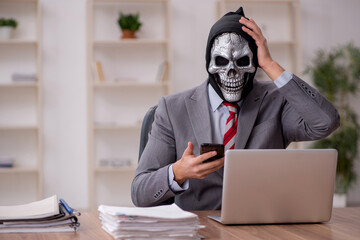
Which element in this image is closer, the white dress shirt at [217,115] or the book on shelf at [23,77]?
the white dress shirt at [217,115]

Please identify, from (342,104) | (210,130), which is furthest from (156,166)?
(342,104)

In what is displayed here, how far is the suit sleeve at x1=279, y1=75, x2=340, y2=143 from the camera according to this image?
6.22ft

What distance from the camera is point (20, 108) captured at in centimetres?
534

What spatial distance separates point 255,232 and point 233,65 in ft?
2.63

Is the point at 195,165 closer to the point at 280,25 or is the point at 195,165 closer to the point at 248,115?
the point at 248,115

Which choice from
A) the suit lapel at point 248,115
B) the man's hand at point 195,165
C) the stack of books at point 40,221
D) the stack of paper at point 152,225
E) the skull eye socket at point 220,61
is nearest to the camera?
the stack of paper at point 152,225

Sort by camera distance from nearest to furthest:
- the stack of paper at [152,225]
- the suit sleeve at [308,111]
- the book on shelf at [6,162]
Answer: the stack of paper at [152,225] → the suit sleeve at [308,111] → the book on shelf at [6,162]

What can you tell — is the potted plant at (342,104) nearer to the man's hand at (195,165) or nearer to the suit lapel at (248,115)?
the suit lapel at (248,115)

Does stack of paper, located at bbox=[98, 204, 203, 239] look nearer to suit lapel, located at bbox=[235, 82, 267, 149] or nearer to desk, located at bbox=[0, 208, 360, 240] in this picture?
desk, located at bbox=[0, 208, 360, 240]

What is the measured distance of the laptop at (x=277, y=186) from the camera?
1.50 meters

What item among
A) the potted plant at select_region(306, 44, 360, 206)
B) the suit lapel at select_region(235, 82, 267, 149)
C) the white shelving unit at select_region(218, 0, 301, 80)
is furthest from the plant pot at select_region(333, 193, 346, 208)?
the suit lapel at select_region(235, 82, 267, 149)

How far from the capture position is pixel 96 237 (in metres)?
1.42

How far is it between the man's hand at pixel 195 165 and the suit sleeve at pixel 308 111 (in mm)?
467

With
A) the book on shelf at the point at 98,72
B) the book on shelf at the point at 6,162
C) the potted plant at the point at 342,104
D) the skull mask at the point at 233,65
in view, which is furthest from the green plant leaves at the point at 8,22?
the skull mask at the point at 233,65
